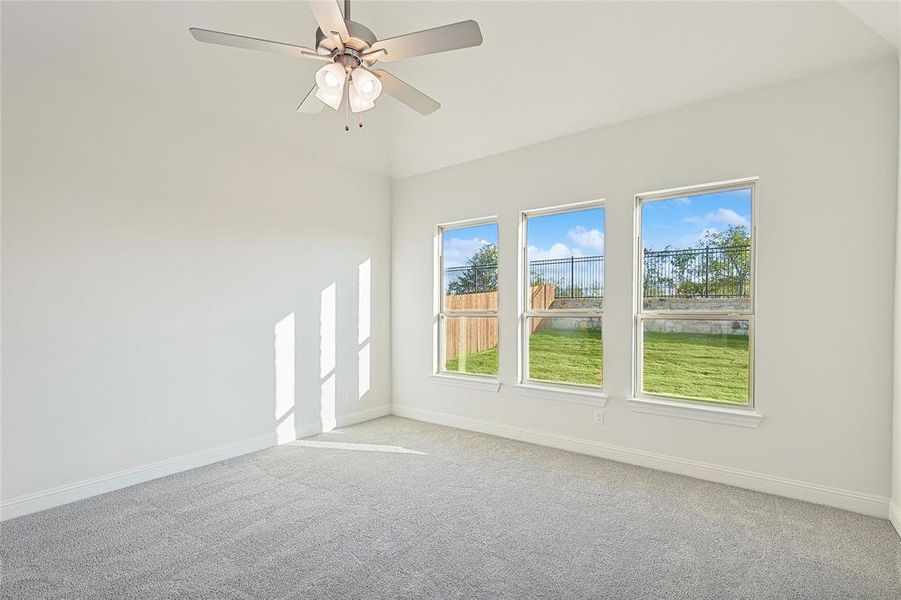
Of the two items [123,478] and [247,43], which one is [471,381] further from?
[247,43]

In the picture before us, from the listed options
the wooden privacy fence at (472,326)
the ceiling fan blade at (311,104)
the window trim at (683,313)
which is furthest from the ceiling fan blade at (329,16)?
the wooden privacy fence at (472,326)

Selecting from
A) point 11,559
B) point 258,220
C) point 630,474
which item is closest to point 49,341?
point 11,559

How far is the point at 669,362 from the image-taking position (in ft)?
12.8

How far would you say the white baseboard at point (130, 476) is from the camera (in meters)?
3.09

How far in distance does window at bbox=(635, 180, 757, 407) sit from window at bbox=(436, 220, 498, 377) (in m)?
1.50

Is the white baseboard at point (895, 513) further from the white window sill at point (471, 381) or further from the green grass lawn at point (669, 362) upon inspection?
the white window sill at point (471, 381)

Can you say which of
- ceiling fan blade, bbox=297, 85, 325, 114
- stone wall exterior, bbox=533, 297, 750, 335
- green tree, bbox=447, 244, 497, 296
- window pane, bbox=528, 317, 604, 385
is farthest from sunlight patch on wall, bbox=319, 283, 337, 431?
stone wall exterior, bbox=533, 297, 750, 335

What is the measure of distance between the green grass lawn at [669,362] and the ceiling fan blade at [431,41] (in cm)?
273

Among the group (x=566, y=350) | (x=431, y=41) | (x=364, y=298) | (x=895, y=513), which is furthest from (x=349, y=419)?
(x=895, y=513)

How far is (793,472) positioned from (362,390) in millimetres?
3846

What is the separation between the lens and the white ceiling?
3010 millimetres

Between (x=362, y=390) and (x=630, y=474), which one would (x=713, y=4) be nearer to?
(x=630, y=474)

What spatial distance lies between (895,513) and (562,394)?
2216mm

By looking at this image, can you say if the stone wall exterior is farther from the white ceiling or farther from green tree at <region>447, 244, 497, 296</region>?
the white ceiling
